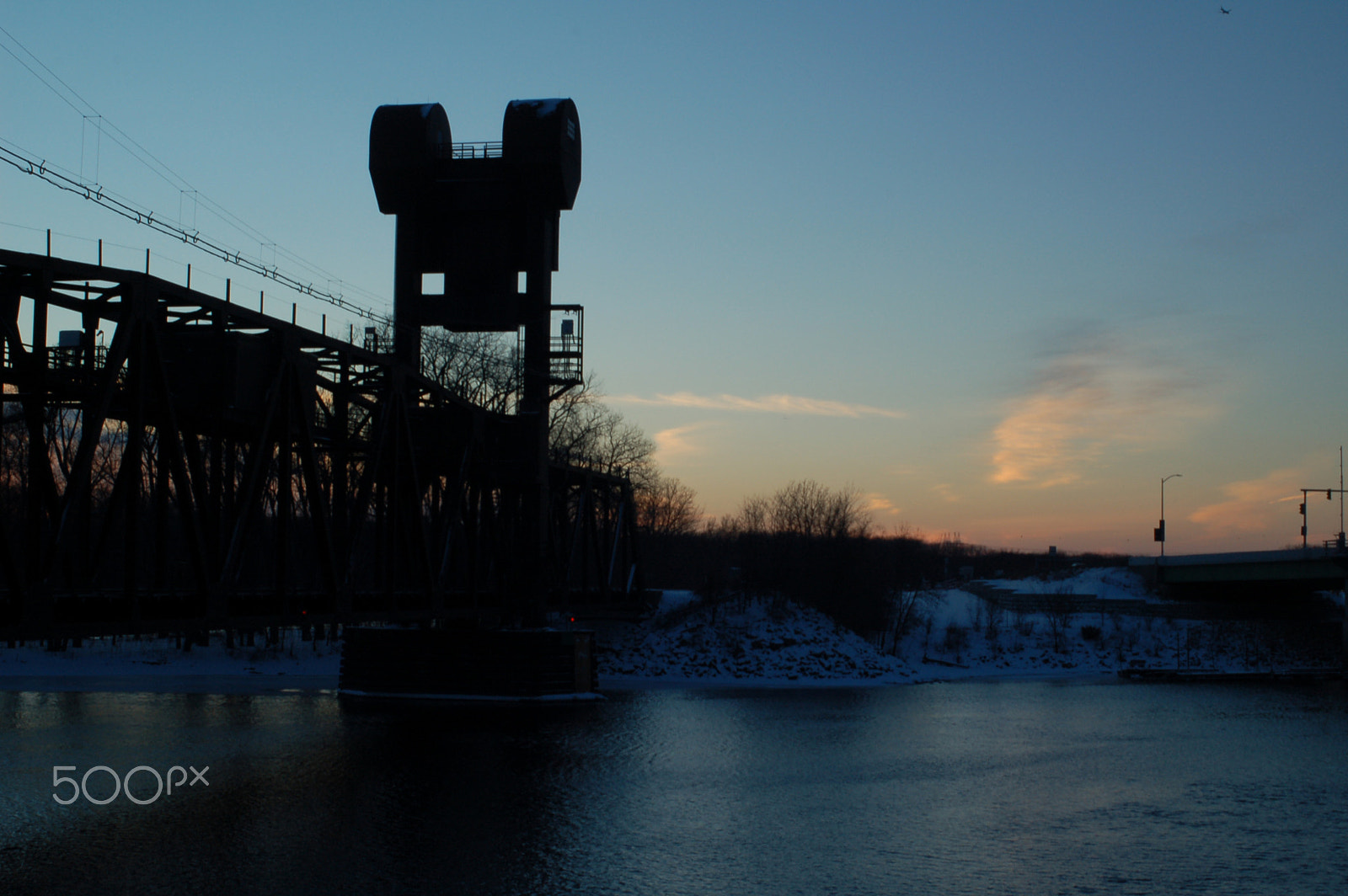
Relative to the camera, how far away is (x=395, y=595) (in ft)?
130

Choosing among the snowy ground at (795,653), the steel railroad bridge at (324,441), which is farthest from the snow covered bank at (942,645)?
the steel railroad bridge at (324,441)

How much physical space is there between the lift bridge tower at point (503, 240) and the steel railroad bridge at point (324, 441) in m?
0.09

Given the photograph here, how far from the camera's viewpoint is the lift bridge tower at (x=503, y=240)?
161 ft

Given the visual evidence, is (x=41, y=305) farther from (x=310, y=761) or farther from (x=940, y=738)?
(x=940, y=738)

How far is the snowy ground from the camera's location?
181 ft

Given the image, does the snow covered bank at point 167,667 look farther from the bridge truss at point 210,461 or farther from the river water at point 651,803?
the bridge truss at point 210,461

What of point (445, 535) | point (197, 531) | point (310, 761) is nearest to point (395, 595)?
point (445, 535)

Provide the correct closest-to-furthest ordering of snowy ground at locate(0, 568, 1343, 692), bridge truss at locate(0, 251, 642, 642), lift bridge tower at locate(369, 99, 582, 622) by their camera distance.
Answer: bridge truss at locate(0, 251, 642, 642) → lift bridge tower at locate(369, 99, 582, 622) → snowy ground at locate(0, 568, 1343, 692)

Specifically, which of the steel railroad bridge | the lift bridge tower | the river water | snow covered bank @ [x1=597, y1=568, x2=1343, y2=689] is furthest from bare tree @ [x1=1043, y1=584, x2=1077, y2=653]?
the lift bridge tower

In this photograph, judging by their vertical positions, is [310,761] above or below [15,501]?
below

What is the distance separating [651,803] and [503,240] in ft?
101

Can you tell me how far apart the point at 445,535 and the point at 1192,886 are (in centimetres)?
2975

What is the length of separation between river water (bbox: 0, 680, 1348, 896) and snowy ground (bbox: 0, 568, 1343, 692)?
12.1 metres

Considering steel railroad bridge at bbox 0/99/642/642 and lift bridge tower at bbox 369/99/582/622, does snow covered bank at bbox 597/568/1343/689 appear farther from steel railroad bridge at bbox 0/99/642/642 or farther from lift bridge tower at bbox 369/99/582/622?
lift bridge tower at bbox 369/99/582/622
